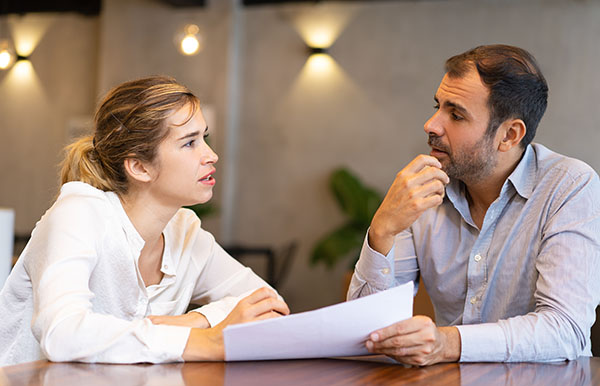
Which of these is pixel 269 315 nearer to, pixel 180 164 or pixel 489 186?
pixel 180 164

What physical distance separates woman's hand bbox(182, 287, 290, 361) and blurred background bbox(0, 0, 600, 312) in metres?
5.09

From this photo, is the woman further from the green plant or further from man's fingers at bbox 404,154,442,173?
the green plant

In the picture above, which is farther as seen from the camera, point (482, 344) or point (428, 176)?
point (428, 176)

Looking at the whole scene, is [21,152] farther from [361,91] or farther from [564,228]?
[564,228]

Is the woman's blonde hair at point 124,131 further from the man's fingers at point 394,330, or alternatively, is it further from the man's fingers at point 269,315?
the man's fingers at point 394,330

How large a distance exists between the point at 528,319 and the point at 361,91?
540 cm

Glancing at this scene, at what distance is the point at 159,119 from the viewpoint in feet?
5.63

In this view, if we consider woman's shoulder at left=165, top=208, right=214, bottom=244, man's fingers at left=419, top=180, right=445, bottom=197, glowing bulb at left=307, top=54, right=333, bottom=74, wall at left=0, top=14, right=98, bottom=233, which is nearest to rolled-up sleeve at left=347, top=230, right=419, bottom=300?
man's fingers at left=419, top=180, right=445, bottom=197

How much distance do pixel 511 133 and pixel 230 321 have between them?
1.01m

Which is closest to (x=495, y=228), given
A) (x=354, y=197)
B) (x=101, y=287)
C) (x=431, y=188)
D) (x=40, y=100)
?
(x=431, y=188)

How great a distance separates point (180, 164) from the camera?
1.75m

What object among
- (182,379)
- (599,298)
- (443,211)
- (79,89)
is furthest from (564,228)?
(79,89)

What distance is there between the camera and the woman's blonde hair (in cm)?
172

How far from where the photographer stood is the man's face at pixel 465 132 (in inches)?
74.9
